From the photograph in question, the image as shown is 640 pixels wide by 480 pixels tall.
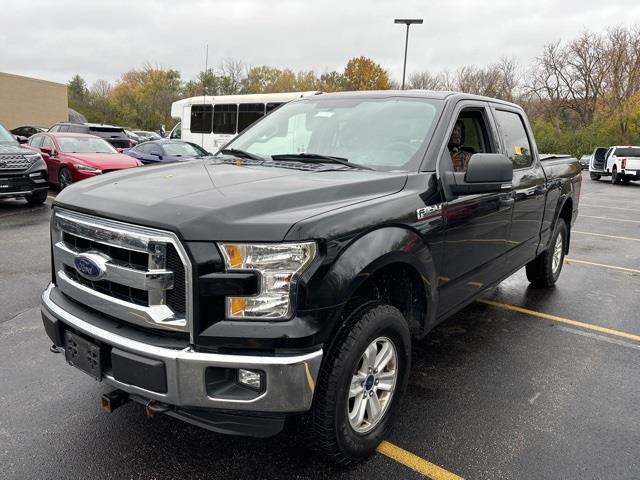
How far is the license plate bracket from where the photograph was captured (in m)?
2.43

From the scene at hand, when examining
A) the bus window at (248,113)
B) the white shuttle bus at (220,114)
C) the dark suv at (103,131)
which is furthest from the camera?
the dark suv at (103,131)

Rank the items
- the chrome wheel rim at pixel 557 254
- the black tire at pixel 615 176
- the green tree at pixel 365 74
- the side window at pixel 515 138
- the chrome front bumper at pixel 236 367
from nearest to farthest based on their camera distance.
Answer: the chrome front bumper at pixel 236 367, the side window at pixel 515 138, the chrome wheel rim at pixel 557 254, the black tire at pixel 615 176, the green tree at pixel 365 74

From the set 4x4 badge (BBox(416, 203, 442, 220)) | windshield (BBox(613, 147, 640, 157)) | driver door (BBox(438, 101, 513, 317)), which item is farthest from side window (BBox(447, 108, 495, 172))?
windshield (BBox(613, 147, 640, 157))

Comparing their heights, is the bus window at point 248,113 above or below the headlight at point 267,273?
above

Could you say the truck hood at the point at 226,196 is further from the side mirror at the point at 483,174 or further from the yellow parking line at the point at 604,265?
the yellow parking line at the point at 604,265

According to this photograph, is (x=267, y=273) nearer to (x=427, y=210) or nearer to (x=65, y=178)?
(x=427, y=210)

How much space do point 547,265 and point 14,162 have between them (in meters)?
9.33

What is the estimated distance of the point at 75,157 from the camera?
38.3 ft

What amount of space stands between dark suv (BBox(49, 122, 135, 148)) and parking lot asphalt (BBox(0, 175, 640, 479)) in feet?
55.2

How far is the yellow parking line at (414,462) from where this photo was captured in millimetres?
2631

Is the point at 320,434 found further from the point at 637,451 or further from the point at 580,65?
the point at 580,65

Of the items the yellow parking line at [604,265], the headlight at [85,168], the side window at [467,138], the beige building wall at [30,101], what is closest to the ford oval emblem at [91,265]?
the side window at [467,138]

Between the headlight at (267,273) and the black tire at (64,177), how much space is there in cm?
1085

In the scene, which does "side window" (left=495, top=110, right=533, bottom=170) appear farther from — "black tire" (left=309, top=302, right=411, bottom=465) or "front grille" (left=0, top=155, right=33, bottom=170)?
"front grille" (left=0, top=155, right=33, bottom=170)
